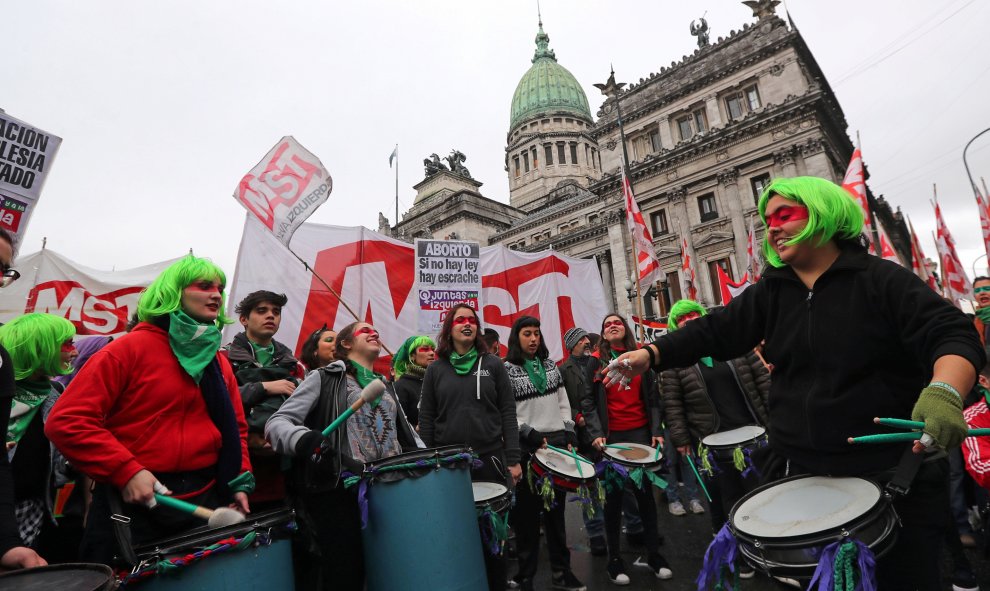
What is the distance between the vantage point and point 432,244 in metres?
8.58

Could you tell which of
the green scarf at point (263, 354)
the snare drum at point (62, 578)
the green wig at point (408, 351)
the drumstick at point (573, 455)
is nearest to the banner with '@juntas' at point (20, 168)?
the green scarf at point (263, 354)

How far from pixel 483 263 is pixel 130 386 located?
8559mm

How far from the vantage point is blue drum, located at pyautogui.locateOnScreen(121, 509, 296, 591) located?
1.78m

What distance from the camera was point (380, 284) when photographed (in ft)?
27.6

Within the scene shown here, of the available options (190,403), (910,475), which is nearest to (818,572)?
(910,475)

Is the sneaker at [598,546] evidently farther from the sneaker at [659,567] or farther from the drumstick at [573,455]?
the drumstick at [573,455]

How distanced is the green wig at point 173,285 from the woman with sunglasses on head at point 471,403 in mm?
1898

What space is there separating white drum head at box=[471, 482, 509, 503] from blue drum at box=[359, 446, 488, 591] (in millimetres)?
614

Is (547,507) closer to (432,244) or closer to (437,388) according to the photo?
(437,388)

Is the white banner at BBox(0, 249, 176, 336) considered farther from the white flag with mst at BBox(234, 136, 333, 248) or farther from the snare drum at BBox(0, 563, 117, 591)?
the snare drum at BBox(0, 563, 117, 591)

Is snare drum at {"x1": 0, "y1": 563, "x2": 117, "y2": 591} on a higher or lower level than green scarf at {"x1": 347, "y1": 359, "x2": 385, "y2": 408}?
lower

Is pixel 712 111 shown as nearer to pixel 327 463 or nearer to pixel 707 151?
pixel 707 151

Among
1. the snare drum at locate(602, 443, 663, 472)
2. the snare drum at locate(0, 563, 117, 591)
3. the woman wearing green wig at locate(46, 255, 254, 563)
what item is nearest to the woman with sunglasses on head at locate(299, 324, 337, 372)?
the woman wearing green wig at locate(46, 255, 254, 563)

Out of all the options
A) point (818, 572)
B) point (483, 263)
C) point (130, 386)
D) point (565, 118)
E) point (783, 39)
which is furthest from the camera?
point (565, 118)
